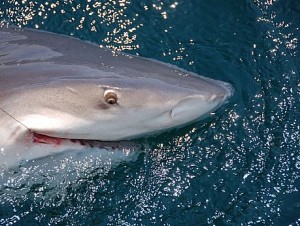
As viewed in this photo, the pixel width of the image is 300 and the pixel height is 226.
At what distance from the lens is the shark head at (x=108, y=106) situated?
174 centimetres

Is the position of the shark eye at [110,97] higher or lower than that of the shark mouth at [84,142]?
higher

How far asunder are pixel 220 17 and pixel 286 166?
966mm

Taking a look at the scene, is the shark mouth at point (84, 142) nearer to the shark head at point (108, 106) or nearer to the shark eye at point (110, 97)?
the shark head at point (108, 106)

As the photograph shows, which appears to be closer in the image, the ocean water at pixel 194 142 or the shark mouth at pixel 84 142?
the shark mouth at pixel 84 142

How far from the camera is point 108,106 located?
177 cm

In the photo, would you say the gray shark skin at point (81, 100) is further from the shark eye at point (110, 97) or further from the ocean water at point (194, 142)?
the ocean water at point (194, 142)

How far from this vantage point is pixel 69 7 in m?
2.97

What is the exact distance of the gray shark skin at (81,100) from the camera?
174 cm

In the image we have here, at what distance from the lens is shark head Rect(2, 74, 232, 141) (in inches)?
68.3

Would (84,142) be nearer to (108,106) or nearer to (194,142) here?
(108,106)

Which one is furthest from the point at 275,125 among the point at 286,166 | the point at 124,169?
the point at 124,169

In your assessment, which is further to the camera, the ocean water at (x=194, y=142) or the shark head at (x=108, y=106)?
the ocean water at (x=194, y=142)

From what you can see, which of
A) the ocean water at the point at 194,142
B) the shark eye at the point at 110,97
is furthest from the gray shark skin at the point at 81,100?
the ocean water at the point at 194,142

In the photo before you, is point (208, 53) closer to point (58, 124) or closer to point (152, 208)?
point (152, 208)
